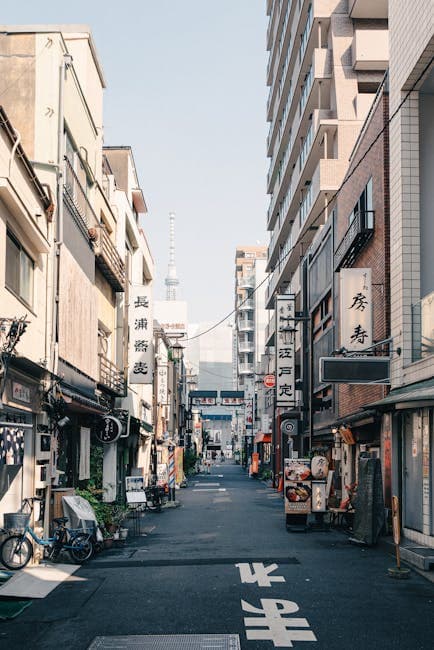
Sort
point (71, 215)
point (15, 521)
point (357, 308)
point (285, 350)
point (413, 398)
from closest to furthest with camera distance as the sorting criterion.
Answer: point (15, 521) → point (413, 398) → point (71, 215) → point (357, 308) → point (285, 350)

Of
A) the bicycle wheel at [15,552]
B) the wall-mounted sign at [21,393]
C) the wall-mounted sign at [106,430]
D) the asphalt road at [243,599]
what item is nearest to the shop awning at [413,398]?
the asphalt road at [243,599]

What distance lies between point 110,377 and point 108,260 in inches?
188

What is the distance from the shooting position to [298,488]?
24.6 m

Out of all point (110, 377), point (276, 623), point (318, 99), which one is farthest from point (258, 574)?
point (318, 99)

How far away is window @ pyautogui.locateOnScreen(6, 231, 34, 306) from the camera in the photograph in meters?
16.0

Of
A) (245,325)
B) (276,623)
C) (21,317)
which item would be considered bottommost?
(276,623)

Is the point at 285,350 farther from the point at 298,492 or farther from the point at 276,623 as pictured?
the point at 276,623

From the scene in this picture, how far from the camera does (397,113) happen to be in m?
20.8

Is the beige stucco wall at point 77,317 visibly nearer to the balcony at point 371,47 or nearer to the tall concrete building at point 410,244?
the tall concrete building at point 410,244

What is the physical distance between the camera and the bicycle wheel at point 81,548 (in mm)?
17000

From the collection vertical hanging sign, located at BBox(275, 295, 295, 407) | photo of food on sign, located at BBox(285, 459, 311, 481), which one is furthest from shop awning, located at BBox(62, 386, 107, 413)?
vertical hanging sign, located at BBox(275, 295, 295, 407)

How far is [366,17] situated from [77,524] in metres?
30.7

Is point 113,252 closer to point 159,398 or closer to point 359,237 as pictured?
point 359,237

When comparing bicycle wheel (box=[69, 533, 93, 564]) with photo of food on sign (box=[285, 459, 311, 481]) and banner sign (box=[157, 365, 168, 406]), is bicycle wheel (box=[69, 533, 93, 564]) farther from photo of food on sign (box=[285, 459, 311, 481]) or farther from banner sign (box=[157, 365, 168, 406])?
banner sign (box=[157, 365, 168, 406])
